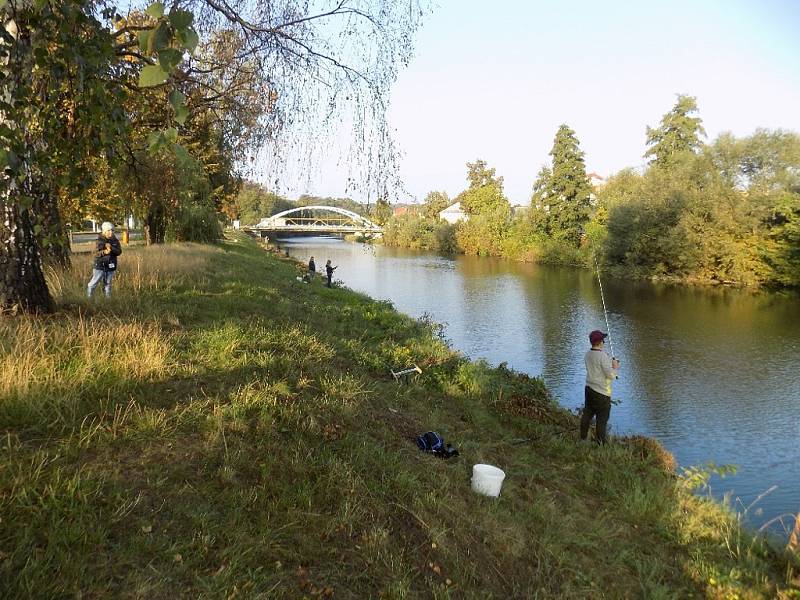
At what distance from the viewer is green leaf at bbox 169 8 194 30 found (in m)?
1.49

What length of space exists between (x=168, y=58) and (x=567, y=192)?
5547cm

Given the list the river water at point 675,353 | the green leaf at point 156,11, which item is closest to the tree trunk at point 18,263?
the river water at point 675,353

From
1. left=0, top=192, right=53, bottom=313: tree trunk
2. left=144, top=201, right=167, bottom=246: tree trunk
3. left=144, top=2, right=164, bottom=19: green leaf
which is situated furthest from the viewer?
left=144, top=201, right=167, bottom=246: tree trunk

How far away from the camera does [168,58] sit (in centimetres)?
152

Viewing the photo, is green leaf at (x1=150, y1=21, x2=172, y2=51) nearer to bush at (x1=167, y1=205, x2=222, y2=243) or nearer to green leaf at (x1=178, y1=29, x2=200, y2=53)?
green leaf at (x1=178, y1=29, x2=200, y2=53)

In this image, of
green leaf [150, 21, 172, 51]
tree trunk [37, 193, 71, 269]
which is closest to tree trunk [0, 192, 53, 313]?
tree trunk [37, 193, 71, 269]

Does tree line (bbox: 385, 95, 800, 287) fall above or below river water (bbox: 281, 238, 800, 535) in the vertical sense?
above

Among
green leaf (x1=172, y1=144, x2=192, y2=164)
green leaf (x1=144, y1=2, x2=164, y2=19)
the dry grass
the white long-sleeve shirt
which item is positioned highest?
green leaf (x1=144, y1=2, x2=164, y2=19)

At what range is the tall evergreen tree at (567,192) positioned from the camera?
51.8 m

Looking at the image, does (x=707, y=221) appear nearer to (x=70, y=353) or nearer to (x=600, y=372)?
(x=600, y=372)

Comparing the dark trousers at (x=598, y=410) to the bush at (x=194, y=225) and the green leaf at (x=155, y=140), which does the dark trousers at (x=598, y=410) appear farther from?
the bush at (x=194, y=225)

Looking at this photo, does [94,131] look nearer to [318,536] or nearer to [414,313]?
[318,536]

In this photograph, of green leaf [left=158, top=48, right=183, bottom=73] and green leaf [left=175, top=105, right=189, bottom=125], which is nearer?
green leaf [left=158, top=48, right=183, bottom=73]

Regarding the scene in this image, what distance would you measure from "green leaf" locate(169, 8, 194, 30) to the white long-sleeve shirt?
7.43m
